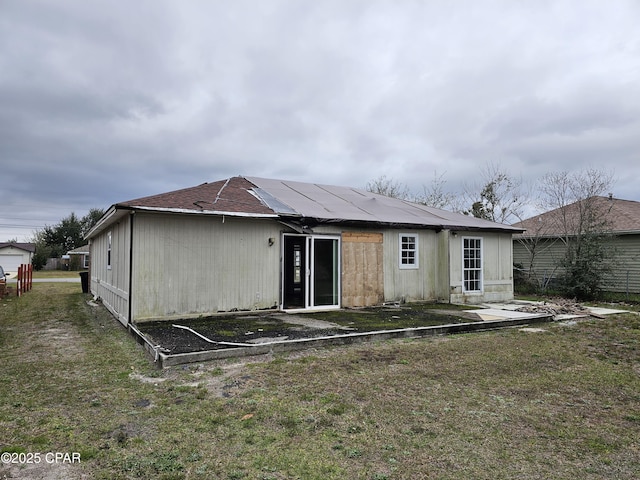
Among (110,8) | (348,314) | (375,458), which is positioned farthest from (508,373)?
(110,8)

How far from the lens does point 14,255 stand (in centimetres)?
4062

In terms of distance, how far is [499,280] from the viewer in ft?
43.8

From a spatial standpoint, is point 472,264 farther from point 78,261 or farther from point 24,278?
point 78,261

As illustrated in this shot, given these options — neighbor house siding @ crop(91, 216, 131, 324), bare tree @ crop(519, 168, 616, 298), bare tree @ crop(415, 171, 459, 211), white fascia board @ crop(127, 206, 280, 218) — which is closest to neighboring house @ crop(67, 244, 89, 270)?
neighbor house siding @ crop(91, 216, 131, 324)

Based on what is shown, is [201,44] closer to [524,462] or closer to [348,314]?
[348,314]

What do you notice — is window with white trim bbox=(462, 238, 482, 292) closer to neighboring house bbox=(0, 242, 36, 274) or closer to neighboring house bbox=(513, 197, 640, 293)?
neighboring house bbox=(513, 197, 640, 293)

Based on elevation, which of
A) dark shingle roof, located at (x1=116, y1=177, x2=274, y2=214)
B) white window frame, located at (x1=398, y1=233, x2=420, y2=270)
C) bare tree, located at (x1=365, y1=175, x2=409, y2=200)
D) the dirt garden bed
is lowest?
the dirt garden bed

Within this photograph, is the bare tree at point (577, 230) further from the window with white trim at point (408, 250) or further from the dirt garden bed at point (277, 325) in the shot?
the dirt garden bed at point (277, 325)

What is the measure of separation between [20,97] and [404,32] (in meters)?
11.4

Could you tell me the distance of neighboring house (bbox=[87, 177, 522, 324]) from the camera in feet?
27.9

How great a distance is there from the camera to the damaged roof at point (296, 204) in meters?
8.86

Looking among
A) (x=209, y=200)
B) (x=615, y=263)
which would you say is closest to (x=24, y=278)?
(x=209, y=200)

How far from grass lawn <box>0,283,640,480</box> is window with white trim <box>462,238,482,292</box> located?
6199 mm

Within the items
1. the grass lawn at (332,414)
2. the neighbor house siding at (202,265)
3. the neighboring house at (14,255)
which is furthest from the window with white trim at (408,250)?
the neighboring house at (14,255)
